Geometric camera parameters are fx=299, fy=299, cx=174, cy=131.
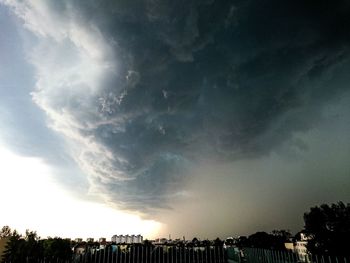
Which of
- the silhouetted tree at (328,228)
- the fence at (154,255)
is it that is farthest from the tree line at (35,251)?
the silhouetted tree at (328,228)

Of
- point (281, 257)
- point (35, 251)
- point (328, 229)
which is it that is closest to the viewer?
point (281, 257)

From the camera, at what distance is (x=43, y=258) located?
25547mm

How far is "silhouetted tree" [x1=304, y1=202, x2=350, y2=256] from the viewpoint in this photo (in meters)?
64.2

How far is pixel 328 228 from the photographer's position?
69.9m

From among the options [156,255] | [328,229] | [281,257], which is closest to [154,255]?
[156,255]

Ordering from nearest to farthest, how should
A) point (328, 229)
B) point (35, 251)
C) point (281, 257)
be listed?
point (281, 257)
point (35, 251)
point (328, 229)

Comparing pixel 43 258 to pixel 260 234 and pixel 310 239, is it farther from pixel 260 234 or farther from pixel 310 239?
pixel 260 234

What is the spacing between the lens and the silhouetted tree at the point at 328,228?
64.2 meters

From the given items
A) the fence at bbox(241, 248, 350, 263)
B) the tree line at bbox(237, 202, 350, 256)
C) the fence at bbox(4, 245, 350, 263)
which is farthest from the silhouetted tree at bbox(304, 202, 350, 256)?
the fence at bbox(241, 248, 350, 263)

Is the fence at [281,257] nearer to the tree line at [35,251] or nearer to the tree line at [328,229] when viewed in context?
the tree line at [35,251]

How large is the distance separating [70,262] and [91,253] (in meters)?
1.92

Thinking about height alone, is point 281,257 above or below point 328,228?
below

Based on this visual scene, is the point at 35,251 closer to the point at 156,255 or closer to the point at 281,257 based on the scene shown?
the point at 156,255

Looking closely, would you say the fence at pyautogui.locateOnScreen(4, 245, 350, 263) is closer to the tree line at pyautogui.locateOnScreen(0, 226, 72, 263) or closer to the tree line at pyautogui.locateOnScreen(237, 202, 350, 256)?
the tree line at pyautogui.locateOnScreen(0, 226, 72, 263)
